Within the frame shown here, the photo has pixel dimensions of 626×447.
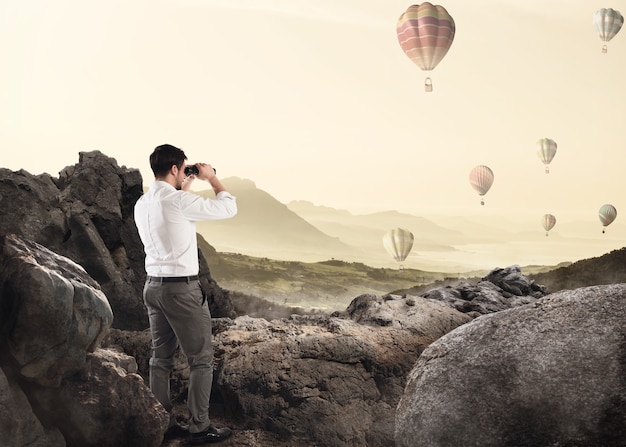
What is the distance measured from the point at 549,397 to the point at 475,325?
940 mm

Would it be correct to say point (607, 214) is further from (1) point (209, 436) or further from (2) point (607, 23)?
(1) point (209, 436)

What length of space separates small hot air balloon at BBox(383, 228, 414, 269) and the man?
3035 centimetres

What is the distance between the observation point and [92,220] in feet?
38.2

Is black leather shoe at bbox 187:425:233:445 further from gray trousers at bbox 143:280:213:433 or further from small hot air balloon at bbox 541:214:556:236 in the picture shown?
small hot air balloon at bbox 541:214:556:236

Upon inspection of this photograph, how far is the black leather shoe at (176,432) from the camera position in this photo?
25.6 feet

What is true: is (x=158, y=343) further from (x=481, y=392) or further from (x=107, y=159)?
(x=107, y=159)

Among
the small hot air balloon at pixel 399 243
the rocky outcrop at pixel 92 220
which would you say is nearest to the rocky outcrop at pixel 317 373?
the rocky outcrop at pixel 92 220

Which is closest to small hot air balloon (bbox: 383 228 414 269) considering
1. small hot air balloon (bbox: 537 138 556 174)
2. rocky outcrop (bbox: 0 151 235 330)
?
small hot air balloon (bbox: 537 138 556 174)

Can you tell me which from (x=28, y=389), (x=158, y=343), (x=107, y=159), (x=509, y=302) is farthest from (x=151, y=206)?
(x=509, y=302)

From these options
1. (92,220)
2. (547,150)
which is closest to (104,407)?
A: (92,220)

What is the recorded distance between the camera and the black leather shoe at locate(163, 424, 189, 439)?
7793 millimetres

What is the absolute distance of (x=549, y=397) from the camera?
17.3ft

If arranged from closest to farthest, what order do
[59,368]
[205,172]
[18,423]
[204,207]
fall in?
[18,423] < [59,368] < [204,207] < [205,172]

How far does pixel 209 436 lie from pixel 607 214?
47.8 metres
